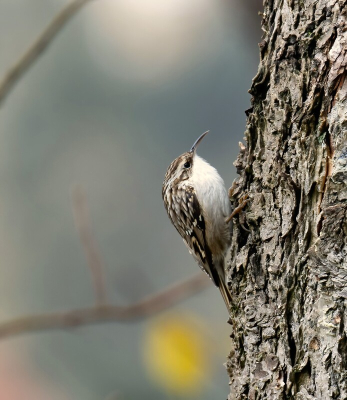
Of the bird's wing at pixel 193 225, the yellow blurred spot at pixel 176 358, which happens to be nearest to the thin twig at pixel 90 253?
the bird's wing at pixel 193 225

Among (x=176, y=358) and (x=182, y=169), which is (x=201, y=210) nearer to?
(x=182, y=169)

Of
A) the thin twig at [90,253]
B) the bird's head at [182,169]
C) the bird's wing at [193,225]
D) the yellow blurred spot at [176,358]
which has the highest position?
the bird's head at [182,169]

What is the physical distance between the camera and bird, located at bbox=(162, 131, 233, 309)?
299 centimetres

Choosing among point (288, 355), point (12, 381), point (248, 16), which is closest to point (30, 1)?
point (12, 381)

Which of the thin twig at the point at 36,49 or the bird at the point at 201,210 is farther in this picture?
the bird at the point at 201,210

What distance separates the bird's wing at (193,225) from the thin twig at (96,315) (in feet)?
1.92

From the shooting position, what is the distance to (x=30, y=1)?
7.29 meters

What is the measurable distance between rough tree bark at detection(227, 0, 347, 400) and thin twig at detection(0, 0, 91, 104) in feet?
2.27

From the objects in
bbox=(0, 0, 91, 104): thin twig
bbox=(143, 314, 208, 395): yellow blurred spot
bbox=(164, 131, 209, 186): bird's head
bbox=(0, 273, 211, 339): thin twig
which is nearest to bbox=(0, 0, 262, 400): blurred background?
bbox=(143, 314, 208, 395): yellow blurred spot

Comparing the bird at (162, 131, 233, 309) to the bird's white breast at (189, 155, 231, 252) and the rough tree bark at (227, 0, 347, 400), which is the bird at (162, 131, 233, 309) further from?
the rough tree bark at (227, 0, 347, 400)

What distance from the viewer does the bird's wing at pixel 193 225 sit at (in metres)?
3.17

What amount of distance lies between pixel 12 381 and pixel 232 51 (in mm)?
4359

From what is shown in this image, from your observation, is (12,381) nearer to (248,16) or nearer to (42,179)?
(42,179)

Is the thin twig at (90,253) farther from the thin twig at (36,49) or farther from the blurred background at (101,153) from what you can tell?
the blurred background at (101,153)
